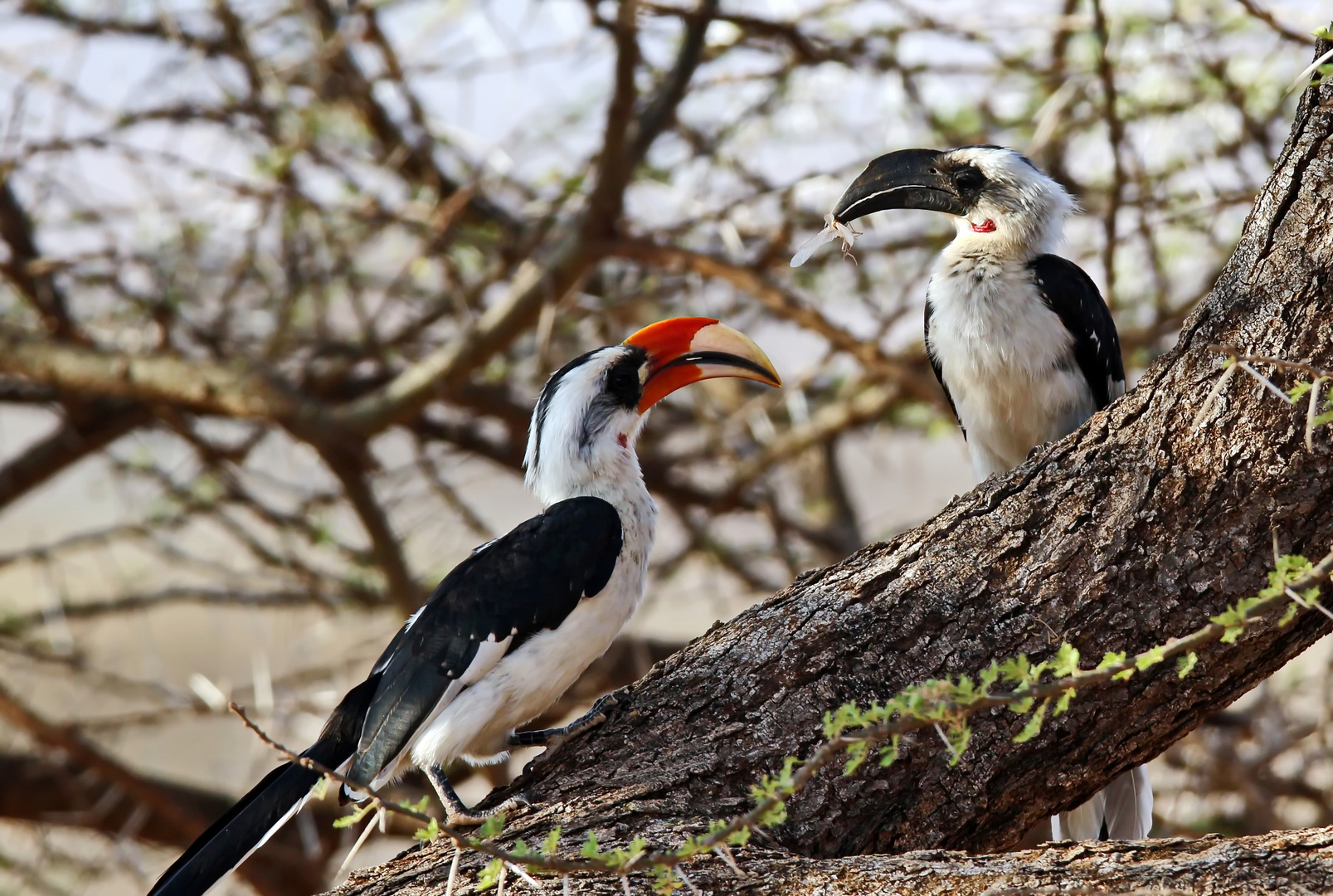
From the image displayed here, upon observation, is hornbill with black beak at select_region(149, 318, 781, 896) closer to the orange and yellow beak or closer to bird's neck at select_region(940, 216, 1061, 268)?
the orange and yellow beak

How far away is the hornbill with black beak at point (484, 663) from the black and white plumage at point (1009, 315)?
0.85m

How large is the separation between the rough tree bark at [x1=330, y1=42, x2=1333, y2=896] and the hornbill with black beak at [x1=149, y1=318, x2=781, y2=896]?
0.75 feet

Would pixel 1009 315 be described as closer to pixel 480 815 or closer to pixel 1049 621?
pixel 1049 621

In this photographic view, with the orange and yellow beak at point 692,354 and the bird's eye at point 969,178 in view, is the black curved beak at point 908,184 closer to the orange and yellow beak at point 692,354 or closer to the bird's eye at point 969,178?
the bird's eye at point 969,178

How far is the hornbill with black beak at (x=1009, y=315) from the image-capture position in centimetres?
298

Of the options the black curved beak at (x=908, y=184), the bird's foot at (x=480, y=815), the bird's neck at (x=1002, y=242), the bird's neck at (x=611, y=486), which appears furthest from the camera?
the black curved beak at (x=908, y=184)

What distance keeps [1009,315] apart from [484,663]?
142cm

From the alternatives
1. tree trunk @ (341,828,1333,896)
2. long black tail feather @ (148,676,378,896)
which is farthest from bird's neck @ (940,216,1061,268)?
long black tail feather @ (148,676,378,896)

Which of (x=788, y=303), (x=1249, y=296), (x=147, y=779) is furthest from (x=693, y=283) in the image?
(x=1249, y=296)

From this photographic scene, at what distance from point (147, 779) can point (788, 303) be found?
2.83 metres

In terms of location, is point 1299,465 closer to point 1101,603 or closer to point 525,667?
point 1101,603

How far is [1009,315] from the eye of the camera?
9.86ft

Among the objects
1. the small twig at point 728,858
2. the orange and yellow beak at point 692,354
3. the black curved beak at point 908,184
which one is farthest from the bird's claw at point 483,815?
the black curved beak at point 908,184

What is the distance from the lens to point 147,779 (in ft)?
15.5
